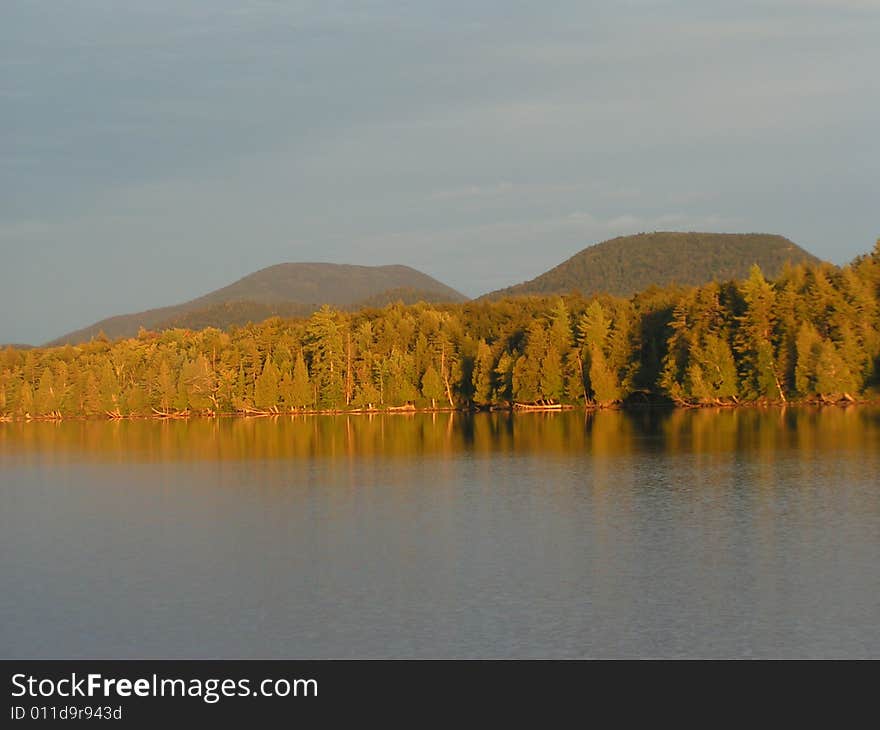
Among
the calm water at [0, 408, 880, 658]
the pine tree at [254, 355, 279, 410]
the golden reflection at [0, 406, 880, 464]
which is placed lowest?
the calm water at [0, 408, 880, 658]

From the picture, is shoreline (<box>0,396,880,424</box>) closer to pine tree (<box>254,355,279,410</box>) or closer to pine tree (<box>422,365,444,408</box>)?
pine tree (<box>254,355,279,410</box>)

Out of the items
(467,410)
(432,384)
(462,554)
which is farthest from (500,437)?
(432,384)

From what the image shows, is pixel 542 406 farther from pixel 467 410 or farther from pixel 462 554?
pixel 462 554

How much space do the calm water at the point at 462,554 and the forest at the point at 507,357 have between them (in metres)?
30.0

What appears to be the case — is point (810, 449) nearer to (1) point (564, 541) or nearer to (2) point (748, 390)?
(1) point (564, 541)

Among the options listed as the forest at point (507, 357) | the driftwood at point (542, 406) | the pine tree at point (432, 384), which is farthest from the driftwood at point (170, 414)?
the driftwood at point (542, 406)

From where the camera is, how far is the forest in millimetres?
78188

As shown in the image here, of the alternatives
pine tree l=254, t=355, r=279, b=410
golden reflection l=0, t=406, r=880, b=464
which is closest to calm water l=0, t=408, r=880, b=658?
golden reflection l=0, t=406, r=880, b=464

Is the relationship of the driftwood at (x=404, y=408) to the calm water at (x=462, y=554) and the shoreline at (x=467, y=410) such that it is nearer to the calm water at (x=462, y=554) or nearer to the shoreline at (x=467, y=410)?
the shoreline at (x=467, y=410)

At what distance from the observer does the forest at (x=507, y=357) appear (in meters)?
78.2

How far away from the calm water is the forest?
30.0m

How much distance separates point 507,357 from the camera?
93.4m
